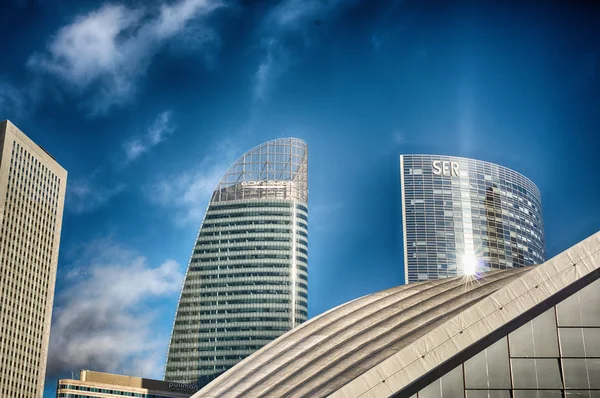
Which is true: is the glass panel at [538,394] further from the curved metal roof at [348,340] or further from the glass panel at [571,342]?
the curved metal roof at [348,340]

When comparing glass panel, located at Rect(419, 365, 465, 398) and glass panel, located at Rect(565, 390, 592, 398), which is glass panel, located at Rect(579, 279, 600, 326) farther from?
glass panel, located at Rect(419, 365, 465, 398)

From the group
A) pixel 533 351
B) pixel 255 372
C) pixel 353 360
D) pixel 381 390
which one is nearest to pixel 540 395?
pixel 533 351

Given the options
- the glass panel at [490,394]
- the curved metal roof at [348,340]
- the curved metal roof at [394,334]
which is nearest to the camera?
the glass panel at [490,394]

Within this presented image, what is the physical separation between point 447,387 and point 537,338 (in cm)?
449

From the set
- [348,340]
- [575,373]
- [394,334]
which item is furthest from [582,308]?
[348,340]

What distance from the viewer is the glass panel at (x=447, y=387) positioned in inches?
1276

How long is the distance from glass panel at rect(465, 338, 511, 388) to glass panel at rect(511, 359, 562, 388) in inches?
16.0

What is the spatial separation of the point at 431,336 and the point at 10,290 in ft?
604

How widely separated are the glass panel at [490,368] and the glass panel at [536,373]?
0.41 meters

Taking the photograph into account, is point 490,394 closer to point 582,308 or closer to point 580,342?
point 580,342

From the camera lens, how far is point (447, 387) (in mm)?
32500

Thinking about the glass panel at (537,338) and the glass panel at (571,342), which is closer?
the glass panel at (571,342)

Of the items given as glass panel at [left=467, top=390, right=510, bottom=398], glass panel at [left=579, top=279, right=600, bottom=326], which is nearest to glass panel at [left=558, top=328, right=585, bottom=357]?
glass panel at [left=579, top=279, right=600, bottom=326]

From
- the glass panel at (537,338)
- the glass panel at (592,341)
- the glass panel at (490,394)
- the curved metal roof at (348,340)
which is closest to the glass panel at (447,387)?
the glass panel at (490,394)
